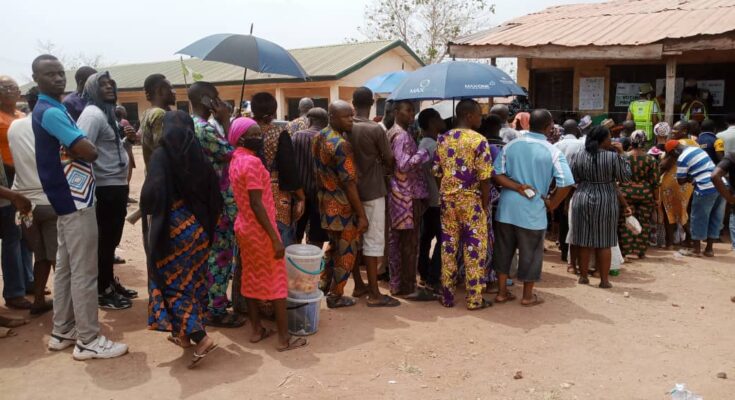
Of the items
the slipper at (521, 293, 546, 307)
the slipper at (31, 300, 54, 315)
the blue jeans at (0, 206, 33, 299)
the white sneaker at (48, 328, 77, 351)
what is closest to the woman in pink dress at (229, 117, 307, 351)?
the white sneaker at (48, 328, 77, 351)

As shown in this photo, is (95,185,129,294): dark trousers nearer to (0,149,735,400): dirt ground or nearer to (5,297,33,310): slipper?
(0,149,735,400): dirt ground

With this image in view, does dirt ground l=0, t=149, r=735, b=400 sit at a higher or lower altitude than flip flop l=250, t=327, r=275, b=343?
lower

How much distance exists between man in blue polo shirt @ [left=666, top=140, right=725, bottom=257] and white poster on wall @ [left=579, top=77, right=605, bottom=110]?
4.70 metres

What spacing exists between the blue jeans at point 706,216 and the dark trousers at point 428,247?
385cm

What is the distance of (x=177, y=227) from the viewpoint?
150 inches

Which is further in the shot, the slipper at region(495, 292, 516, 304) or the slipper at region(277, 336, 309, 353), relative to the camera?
the slipper at region(495, 292, 516, 304)

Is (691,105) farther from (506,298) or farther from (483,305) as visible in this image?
(483,305)

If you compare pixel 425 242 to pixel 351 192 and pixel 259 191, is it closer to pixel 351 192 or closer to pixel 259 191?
pixel 351 192

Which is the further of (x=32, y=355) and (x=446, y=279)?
(x=446, y=279)

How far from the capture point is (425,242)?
582 centimetres

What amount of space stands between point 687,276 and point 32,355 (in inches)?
249

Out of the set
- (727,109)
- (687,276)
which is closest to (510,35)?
(727,109)

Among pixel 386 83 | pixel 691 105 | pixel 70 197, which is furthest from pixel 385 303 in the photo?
pixel 691 105

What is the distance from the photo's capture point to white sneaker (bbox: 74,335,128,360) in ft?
13.1
